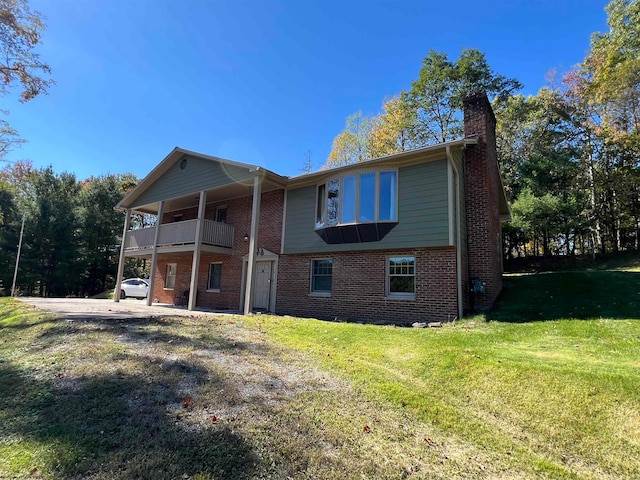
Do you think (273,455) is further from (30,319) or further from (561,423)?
(30,319)

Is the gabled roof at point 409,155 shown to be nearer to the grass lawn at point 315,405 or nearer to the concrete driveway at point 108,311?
the grass lawn at point 315,405

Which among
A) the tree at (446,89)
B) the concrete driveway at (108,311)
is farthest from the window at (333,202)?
the tree at (446,89)

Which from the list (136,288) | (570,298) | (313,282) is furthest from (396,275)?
(136,288)

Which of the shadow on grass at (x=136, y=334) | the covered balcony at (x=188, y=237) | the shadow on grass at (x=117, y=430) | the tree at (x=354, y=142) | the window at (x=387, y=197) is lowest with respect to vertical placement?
the shadow on grass at (x=117, y=430)

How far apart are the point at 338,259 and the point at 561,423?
27.0 feet

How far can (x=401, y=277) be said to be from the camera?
1046cm

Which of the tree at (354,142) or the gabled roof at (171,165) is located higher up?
the tree at (354,142)

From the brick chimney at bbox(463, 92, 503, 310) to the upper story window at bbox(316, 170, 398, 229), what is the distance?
2.60 metres

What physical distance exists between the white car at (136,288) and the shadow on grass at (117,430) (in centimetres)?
1952

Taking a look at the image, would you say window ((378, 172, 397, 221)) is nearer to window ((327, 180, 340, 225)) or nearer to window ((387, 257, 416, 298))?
window ((387, 257, 416, 298))

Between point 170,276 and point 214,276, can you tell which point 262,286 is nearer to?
point 214,276

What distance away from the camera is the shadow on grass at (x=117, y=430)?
2668 mm

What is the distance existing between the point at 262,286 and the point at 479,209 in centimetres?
855

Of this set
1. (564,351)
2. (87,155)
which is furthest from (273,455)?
(87,155)
